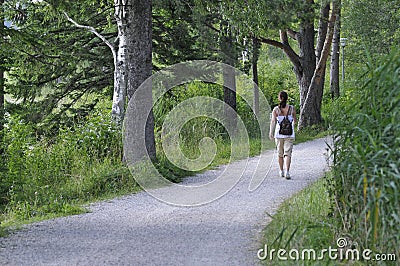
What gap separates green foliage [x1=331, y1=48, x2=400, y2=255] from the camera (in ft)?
19.3

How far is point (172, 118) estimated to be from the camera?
54.0 ft

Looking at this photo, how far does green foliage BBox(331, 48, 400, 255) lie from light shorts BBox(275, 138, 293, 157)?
18.2ft

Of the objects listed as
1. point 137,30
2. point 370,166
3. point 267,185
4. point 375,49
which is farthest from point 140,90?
point 375,49

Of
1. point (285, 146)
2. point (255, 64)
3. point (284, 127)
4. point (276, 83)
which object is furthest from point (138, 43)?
point (276, 83)

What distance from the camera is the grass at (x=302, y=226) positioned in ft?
22.1

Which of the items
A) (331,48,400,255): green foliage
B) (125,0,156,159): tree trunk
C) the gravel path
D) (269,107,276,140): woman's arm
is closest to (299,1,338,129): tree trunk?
(269,107,276,140): woman's arm

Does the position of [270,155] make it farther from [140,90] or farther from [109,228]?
[109,228]

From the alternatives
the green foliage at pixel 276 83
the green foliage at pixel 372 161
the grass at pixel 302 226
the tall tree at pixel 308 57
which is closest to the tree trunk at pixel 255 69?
the tall tree at pixel 308 57

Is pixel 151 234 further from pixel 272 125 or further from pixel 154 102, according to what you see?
pixel 154 102

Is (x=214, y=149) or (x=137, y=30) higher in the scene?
(x=137, y=30)

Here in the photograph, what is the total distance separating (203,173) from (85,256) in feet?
23.3

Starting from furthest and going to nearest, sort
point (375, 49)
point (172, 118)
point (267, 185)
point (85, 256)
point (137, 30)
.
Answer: point (375, 49)
point (172, 118)
point (137, 30)
point (267, 185)
point (85, 256)

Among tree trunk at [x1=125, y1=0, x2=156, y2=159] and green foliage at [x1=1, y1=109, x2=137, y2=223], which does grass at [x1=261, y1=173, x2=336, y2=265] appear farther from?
tree trunk at [x1=125, y1=0, x2=156, y2=159]

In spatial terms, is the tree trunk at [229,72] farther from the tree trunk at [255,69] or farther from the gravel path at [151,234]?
the gravel path at [151,234]
